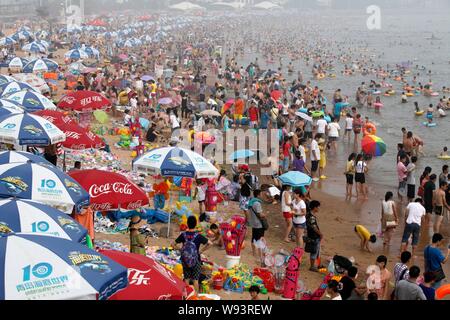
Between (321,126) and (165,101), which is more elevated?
(165,101)

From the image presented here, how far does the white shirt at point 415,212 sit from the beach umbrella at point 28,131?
19.7 feet

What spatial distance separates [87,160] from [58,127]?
350 centimetres

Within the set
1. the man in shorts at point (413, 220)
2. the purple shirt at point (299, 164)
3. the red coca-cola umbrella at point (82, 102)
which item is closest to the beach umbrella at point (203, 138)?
the purple shirt at point (299, 164)

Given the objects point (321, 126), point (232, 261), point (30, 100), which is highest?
point (30, 100)

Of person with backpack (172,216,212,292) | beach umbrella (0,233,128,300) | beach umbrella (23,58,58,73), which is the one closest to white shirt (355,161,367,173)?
person with backpack (172,216,212,292)

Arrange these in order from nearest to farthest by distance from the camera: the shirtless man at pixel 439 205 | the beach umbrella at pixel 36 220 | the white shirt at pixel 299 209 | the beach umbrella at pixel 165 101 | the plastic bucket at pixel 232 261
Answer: the beach umbrella at pixel 36 220 → the plastic bucket at pixel 232 261 → the white shirt at pixel 299 209 → the shirtless man at pixel 439 205 → the beach umbrella at pixel 165 101

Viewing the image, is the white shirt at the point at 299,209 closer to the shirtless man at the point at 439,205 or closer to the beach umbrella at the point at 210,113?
the shirtless man at the point at 439,205

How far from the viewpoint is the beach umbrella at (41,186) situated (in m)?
7.26

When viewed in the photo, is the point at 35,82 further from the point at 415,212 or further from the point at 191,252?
the point at 191,252

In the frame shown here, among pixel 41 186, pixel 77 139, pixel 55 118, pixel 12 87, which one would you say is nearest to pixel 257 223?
pixel 77 139

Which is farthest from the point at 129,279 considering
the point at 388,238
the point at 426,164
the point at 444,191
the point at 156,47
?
the point at 156,47

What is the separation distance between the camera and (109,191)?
834cm

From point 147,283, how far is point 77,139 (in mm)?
5802

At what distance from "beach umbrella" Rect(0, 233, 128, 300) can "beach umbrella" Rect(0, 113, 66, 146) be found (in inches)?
199
